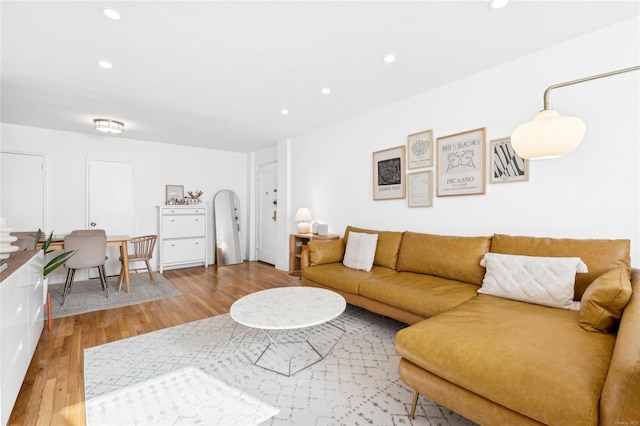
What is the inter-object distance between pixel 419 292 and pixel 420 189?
1.34 metres

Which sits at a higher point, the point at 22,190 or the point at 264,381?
the point at 22,190

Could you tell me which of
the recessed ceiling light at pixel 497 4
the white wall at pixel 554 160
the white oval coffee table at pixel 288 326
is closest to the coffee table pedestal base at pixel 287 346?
the white oval coffee table at pixel 288 326

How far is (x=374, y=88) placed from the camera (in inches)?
120

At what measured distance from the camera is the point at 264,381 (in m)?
1.88

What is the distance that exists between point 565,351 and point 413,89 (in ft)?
8.77

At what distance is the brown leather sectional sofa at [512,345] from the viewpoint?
3.29 ft

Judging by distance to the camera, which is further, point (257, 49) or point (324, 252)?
point (324, 252)

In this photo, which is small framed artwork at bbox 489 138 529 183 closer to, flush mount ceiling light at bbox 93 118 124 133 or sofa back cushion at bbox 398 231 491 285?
sofa back cushion at bbox 398 231 491 285

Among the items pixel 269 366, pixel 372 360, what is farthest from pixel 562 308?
pixel 269 366

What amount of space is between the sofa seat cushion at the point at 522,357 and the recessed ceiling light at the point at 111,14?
267 cm

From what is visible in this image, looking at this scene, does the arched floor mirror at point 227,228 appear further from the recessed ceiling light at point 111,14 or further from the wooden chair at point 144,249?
the recessed ceiling light at point 111,14

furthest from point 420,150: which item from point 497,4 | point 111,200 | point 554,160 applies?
point 111,200

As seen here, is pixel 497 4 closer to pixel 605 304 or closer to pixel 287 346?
pixel 605 304

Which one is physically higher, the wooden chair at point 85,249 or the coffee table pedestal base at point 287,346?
the wooden chair at point 85,249
